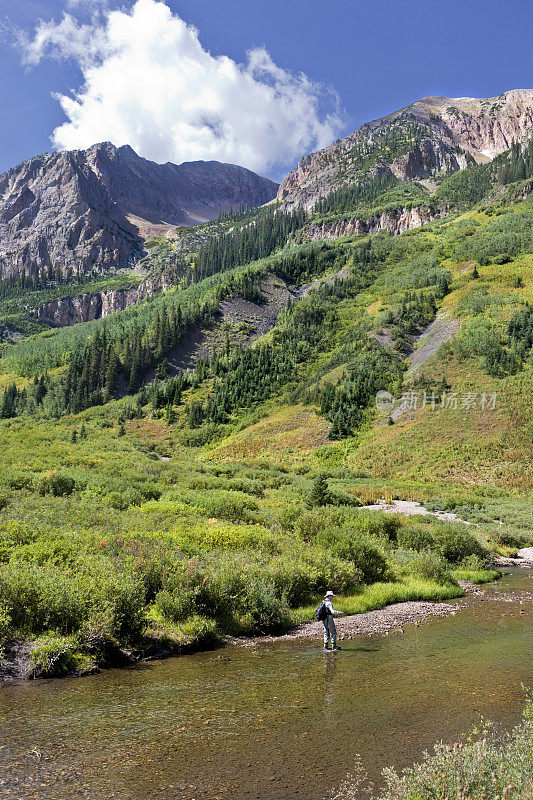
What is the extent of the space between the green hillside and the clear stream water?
1828mm

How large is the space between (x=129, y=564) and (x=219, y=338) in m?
108

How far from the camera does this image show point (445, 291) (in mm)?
85438

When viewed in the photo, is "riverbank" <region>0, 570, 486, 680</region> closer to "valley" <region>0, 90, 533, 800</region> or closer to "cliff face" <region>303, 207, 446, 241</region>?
"valley" <region>0, 90, 533, 800</region>

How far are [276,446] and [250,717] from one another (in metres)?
55.4

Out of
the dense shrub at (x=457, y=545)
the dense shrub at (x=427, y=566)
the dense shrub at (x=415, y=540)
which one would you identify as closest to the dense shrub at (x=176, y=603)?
the dense shrub at (x=427, y=566)

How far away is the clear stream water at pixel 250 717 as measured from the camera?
21.3ft

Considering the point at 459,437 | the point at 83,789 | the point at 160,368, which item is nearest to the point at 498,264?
the point at 459,437

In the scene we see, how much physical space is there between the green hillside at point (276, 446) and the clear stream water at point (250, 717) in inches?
72.0

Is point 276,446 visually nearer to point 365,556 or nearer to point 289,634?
point 365,556

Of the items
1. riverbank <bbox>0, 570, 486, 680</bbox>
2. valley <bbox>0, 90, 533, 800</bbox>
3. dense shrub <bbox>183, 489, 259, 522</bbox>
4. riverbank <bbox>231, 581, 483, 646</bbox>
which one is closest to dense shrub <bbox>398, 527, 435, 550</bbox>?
valley <bbox>0, 90, 533, 800</bbox>

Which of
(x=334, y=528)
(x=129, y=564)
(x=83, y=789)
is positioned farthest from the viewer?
(x=334, y=528)

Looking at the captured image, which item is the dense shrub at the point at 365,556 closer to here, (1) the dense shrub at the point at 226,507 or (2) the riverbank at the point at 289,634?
(2) the riverbank at the point at 289,634

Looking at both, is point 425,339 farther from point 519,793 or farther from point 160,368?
point 519,793

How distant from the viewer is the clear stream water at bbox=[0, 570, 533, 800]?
6504 mm
